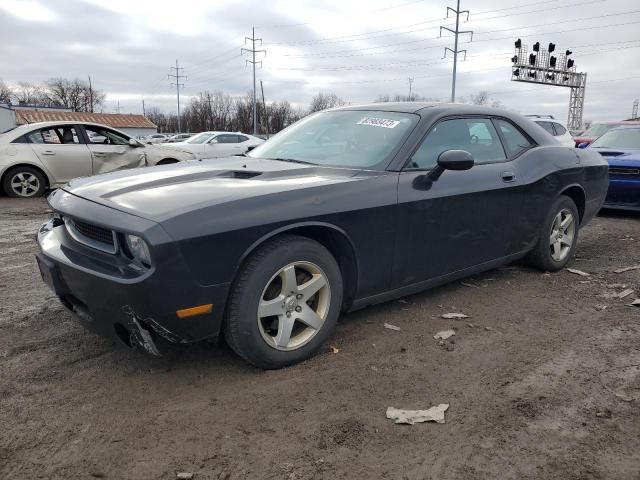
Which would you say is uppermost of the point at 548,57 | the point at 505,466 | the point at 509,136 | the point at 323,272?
the point at 548,57

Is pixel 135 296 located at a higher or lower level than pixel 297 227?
lower

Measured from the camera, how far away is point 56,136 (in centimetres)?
984

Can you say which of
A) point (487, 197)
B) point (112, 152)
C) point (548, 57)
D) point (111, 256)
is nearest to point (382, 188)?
point (487, 197)

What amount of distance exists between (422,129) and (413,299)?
1344mm

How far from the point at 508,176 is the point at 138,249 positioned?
2.98m

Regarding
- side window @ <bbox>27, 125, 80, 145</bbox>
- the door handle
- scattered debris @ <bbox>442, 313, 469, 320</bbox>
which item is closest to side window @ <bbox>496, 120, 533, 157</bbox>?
the door handle

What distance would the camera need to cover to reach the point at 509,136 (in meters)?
4.46

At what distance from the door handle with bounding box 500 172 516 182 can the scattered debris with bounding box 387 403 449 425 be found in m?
2.22

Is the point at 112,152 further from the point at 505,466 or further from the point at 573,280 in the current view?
the point at 505,466

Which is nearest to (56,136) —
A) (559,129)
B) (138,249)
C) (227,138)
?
(227,138)

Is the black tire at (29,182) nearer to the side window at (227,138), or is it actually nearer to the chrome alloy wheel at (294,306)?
the side window at (227,138)

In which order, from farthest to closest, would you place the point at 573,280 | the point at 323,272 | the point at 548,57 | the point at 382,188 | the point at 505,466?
1. the point at 548,57
2. the point at 573,280
3. the point at 382,188
4. the point at 323,272
5. the point at 505,466

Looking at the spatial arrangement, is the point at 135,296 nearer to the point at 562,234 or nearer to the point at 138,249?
the point at 138,249

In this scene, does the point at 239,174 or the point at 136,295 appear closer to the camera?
the point at 136,295
